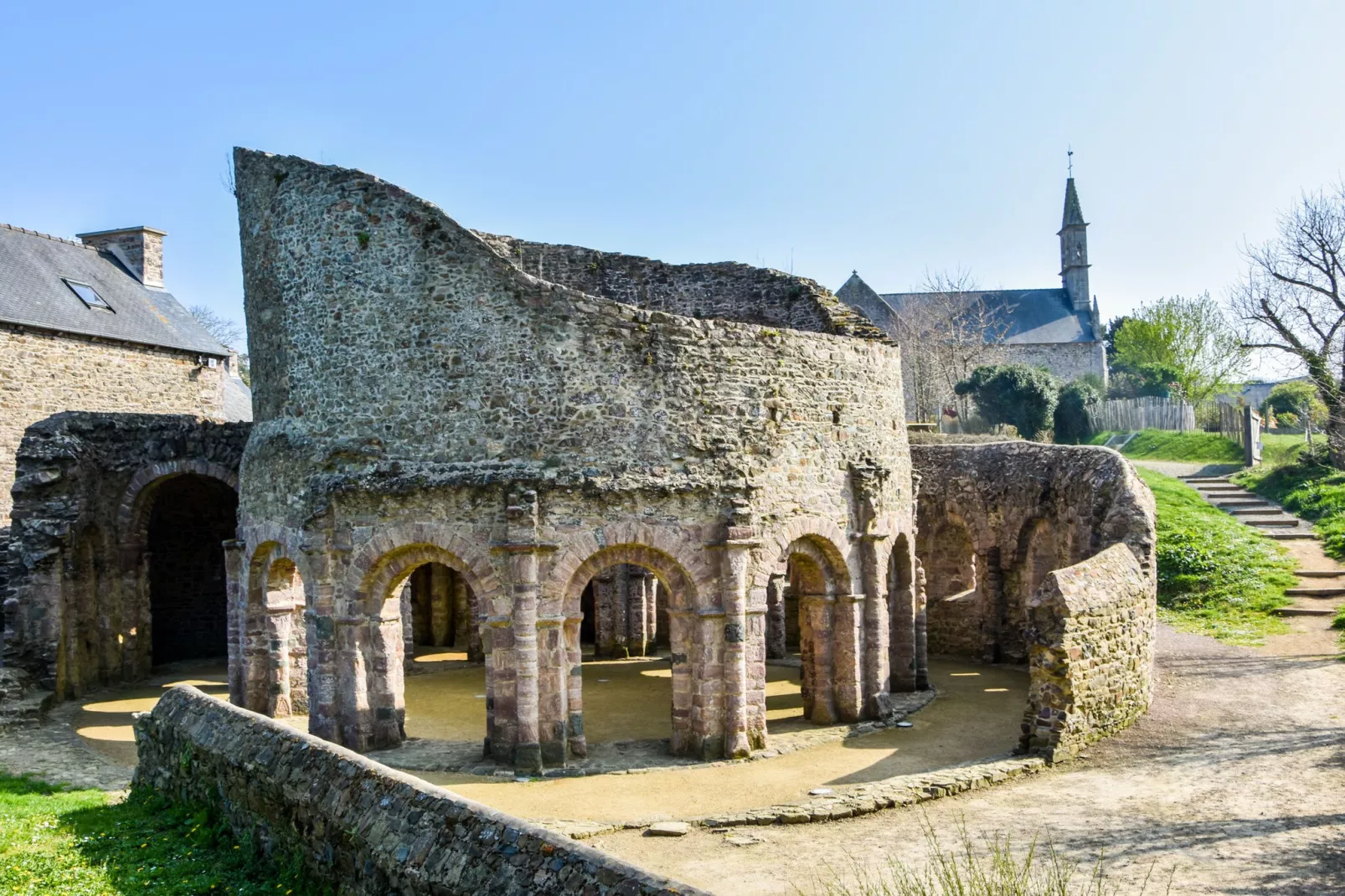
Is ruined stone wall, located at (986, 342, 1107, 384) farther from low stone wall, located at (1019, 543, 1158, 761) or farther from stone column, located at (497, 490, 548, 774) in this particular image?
stone column, located at (497, 490, 548, 774)

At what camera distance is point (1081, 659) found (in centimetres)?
1309

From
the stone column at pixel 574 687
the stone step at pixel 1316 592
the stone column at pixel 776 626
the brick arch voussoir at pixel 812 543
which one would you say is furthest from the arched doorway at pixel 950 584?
the stone column at pixel 574 687

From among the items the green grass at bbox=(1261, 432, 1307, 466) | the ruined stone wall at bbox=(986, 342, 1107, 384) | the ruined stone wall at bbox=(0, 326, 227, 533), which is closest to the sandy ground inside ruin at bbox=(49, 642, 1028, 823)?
the ruined stone wall at bbox=(0, 326, 227, 533)

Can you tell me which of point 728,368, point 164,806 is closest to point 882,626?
point 728,368

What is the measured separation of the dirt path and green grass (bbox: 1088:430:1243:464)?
21015mm

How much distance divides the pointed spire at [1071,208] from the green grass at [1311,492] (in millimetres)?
35418

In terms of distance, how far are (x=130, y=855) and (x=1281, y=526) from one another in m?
25.1

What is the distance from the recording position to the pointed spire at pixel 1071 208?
62469mm

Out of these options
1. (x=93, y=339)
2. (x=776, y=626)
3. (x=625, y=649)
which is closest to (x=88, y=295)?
(x=93, y=339)

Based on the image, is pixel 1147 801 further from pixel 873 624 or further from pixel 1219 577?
pixel 1219 577

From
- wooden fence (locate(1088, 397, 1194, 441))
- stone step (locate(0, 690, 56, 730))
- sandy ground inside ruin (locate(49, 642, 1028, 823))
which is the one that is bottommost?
sandy ground inside ruin (locate(49, 642, 1028, 823))

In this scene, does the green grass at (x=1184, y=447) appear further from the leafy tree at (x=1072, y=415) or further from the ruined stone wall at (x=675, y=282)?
the ruined stone wall at (x=675, y=282)

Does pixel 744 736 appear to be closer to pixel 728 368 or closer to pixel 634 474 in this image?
pixel 634 474

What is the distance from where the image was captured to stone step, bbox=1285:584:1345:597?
803 inches
